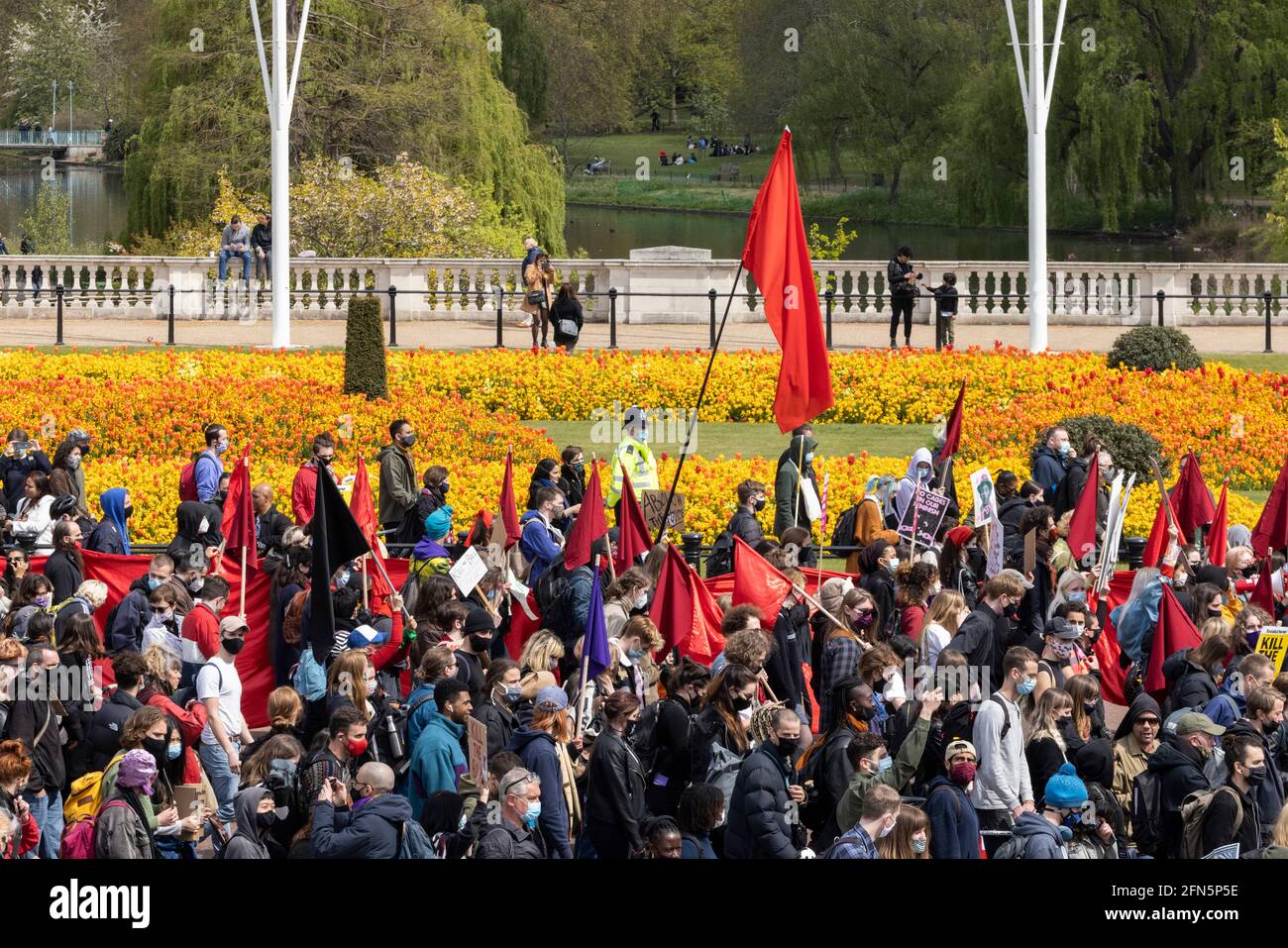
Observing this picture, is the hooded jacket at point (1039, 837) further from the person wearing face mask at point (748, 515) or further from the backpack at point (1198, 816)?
the person wearing face mask at point (748, 515)

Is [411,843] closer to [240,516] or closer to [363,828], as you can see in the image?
[363,828]

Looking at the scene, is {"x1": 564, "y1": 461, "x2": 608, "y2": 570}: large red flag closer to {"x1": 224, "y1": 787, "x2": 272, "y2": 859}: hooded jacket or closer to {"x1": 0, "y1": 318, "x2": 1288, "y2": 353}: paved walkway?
{"x1": 224, "y1": 787, "x2": 272, "y2": 859}: hooded jacket

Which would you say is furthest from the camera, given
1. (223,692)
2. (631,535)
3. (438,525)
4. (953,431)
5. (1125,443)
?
(1125,443)

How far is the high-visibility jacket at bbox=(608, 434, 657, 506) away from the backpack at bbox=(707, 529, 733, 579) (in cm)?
98

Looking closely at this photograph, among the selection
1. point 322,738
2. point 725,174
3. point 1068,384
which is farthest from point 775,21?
point 322,738

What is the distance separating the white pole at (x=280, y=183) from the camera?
26844 millimetres

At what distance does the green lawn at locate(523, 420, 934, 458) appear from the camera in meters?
22.1

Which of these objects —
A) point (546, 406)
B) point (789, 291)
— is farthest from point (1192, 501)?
point (546, 406)

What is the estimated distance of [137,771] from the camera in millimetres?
9375

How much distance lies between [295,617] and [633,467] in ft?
13.3

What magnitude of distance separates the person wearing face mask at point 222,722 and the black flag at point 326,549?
0.72 metres

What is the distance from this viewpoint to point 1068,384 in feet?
76.5

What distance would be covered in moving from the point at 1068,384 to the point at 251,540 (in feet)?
37.1

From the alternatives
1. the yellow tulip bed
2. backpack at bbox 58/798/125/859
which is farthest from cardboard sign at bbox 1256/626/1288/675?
the yellow tulip bed
